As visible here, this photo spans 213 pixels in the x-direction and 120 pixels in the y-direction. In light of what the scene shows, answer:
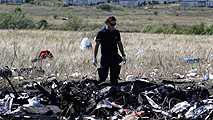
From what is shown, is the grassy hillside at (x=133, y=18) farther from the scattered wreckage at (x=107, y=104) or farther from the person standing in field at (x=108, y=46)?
the scattered wreckage at (x=107, y=104)

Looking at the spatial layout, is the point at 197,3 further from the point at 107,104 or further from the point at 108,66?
the point at 107,104

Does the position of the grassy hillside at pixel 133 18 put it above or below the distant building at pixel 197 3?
below

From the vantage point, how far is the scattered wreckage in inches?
171

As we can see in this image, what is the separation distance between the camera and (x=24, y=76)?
7492mm

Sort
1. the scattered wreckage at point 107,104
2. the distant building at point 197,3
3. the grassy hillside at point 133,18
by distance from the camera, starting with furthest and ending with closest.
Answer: the distant building at point 197,3 → the grassy hillside at point 133,18 → the scattered wreckage at point 107,104

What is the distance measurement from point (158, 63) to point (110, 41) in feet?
12.3

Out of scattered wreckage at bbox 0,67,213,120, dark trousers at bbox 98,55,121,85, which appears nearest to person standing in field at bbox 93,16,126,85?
dark trousers at bbox 98,55,121,85

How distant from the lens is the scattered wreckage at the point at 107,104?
14.3 feet

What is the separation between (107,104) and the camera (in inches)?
186

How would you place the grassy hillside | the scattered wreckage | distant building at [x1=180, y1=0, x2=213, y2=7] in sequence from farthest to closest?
distant building at [x1=180, y1=0, x2=213, y2=7] < the grassy hillside < the scattered wreckage

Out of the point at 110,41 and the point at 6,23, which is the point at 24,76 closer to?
the point at 110,41

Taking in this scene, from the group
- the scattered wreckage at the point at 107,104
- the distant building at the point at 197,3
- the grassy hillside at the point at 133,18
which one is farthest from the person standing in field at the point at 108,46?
the distant building at the point at 197,3

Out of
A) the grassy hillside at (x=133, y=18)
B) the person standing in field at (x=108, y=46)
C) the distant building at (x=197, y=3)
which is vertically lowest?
the grassy hillside at (x=133, y=18)

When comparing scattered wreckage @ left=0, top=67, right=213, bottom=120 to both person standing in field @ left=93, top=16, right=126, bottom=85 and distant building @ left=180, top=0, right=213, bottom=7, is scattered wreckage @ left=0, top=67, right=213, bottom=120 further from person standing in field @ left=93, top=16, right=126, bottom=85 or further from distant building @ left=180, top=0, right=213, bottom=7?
distant building @ left=180, top=0, right=213, bottom=7
